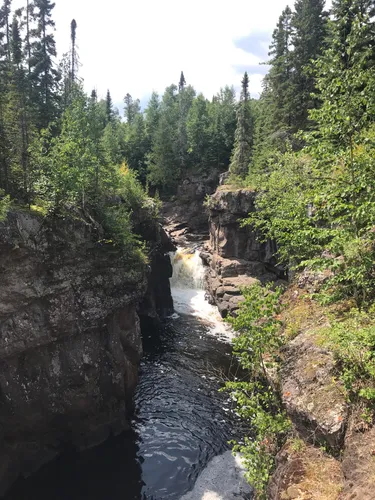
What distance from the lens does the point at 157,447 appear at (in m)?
18.1

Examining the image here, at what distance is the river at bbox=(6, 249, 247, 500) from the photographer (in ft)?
51.6

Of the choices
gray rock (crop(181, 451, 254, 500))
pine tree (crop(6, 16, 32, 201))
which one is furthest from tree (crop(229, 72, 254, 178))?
gray rock (crop(181, 451, 254, 500))

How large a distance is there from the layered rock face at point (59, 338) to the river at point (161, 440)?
3.14 ft

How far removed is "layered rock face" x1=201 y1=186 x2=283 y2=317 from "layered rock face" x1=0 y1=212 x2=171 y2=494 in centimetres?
1628

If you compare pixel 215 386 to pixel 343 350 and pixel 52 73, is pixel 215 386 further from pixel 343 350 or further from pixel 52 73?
pixel 52 73

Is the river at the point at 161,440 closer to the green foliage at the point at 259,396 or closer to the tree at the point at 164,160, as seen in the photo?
the green foliage at the point at 259,396

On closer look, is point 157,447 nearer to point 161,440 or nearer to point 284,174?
point 161,440

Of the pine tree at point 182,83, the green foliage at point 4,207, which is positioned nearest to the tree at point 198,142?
the pine tree at point 182,83

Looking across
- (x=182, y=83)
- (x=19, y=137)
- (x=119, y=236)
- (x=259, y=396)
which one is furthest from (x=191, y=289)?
(x=182, y=83)

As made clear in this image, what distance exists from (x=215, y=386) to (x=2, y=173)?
1769cm

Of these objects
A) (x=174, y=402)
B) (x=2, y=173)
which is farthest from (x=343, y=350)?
(x=2, y=173)

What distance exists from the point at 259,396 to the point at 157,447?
10345 millimetres

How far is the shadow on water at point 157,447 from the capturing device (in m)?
15.7

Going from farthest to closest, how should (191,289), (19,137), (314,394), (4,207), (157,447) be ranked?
(191,289) < (19,137) < (157,447) < (4,207) < (314,394)
